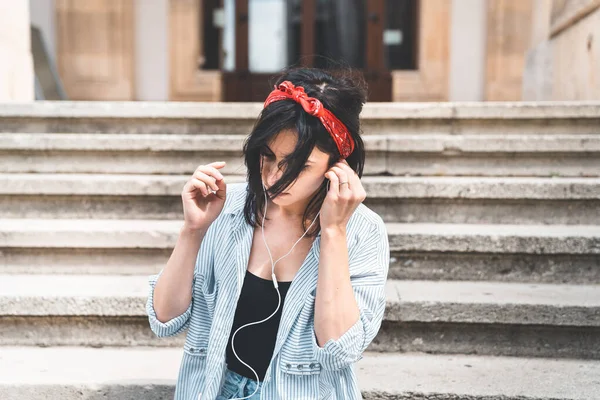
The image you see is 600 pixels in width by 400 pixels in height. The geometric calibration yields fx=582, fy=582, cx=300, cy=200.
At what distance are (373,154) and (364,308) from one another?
6.24 feet

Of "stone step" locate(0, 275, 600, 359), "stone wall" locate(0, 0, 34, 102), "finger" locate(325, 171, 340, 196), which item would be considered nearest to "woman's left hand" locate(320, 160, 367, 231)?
"finger" locate(325, 171, 340, 196)

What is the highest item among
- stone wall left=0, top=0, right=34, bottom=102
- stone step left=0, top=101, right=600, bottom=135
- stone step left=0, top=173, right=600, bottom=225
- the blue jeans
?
stone wall left=0, top=0, right=34, bottom=102

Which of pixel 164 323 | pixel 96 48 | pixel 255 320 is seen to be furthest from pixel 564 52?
pixel 96 48

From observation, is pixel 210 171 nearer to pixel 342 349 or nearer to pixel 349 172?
pixel 349 172

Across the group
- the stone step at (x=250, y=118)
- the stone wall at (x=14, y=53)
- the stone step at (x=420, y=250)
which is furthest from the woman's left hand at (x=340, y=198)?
the stone wall at (x=14, y=53)

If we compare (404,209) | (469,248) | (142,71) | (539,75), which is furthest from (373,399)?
(142,71)

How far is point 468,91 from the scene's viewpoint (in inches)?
310

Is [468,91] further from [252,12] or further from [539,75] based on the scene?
[252,12]

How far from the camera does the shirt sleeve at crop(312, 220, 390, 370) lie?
55.3 inches

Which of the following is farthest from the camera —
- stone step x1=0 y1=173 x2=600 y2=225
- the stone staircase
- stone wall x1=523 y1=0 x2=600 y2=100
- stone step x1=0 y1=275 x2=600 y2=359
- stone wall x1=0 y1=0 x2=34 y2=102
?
stone wall x1=523 y1=0 x2=600 y2=100

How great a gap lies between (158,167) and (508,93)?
A: 19.1 feet

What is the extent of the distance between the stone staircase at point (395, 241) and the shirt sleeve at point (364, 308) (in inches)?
28.3

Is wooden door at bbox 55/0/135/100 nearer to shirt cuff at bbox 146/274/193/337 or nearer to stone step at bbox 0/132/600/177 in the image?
stone step at bbox 0/132/600/177

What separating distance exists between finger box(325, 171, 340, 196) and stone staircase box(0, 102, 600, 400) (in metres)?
0.99
